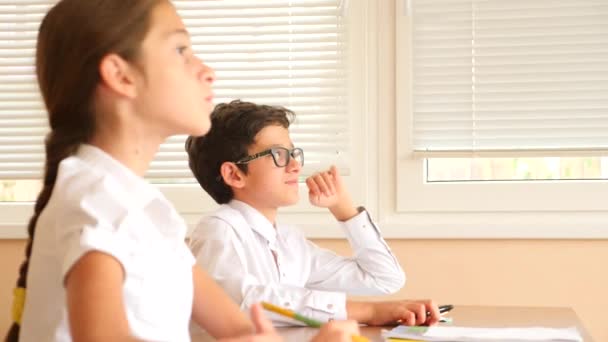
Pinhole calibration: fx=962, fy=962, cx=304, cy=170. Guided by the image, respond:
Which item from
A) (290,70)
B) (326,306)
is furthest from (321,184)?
(290,70)

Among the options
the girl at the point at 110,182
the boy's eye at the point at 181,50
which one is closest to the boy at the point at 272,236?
the girl at the point at 110,182

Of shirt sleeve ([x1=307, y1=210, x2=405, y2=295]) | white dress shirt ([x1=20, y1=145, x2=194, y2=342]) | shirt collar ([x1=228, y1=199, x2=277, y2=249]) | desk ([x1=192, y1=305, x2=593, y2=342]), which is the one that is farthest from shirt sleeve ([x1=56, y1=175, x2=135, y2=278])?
shirt sleeve ([x1=307, y1=210, x2=405, y2=295])

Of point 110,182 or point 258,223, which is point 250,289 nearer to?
point 258,223

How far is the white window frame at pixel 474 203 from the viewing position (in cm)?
297

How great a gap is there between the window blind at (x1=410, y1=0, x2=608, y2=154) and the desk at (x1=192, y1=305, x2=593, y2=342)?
0.99 meters

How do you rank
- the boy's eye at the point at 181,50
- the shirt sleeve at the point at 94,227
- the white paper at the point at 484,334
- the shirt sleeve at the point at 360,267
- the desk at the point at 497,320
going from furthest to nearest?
the shirt sleeve at the point at 360,267 → the desk at the point at 497,320 → the white paper at the point at 484,334 → the boy's eye at the point at 181,50 → the shirt sleeve at the point at 94,227

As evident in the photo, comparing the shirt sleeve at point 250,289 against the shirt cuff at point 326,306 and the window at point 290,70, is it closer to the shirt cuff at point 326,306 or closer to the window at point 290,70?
the shirt cuff at point 326,306

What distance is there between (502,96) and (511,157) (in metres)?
0.19

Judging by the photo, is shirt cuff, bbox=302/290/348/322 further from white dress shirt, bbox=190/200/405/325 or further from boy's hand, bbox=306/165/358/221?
boy's hand, bbox=306/165/358/221

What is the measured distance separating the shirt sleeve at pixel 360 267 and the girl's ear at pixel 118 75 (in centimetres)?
118

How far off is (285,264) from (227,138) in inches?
12.9

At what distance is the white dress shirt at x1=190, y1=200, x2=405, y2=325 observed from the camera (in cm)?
190

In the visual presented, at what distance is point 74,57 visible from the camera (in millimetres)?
1207

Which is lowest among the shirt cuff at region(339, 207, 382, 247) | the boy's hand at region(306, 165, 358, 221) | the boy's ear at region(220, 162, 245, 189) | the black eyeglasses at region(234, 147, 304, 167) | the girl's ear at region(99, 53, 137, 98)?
the shirt cuff at region(339, 207, 382, 247)
